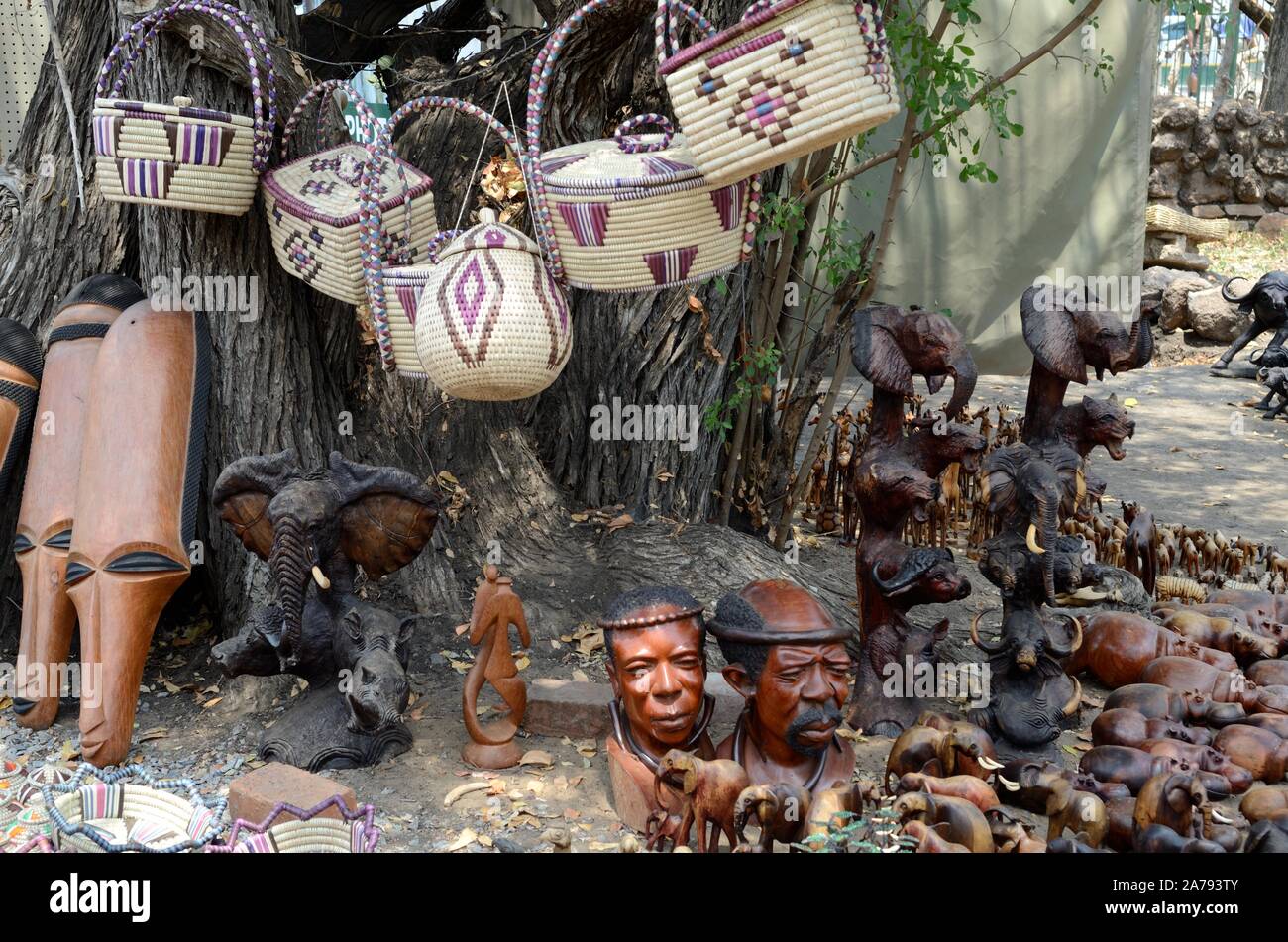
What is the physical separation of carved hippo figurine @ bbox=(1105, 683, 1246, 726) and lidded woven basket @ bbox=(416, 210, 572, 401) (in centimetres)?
205

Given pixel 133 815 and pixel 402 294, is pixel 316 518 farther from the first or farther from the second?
pixel 133 815

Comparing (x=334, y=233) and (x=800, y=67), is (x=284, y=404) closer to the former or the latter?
(x=334, y=233)

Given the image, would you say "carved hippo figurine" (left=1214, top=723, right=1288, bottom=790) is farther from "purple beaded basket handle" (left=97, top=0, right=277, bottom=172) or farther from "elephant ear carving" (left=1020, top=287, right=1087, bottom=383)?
"purple beaded basket handle" (left=97, top=0, right=277, bottom=172)

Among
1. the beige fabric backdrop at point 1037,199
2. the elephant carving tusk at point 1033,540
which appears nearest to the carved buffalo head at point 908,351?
the elephant carving tusk at point 1033,540

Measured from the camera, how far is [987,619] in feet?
15.9

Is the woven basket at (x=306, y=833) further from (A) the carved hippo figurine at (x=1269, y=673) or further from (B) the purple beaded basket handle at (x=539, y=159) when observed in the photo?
(A) the carved hippo figurine at (x=1269, y=673)

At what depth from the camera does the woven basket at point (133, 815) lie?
119 inches

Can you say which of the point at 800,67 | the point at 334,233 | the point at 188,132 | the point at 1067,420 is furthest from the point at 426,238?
the point at 1067,420

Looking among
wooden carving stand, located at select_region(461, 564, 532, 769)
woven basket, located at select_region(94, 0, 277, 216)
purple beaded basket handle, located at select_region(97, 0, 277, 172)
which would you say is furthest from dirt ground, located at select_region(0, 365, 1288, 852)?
purple beaded basket handle, located at select_region(97, 0, 277, 172)

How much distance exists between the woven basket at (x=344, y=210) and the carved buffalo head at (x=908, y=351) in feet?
4.51

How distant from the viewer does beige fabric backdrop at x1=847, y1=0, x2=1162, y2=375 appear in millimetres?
8047

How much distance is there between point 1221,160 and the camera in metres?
14.2

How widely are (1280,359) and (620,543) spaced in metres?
6.73

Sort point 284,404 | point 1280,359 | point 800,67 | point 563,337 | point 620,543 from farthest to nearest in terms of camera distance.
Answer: point 1280,359 < point 620,543 < point 284,404 < point 563,337 < point 800,67
